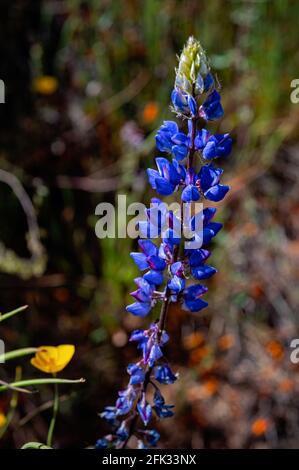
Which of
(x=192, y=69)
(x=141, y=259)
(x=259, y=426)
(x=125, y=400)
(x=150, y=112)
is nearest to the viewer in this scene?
(x=192, y=69)

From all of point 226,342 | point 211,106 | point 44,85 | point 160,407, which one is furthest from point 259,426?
point 44,85

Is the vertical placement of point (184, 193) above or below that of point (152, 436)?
above

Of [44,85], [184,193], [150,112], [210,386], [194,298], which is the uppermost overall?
[44,85]

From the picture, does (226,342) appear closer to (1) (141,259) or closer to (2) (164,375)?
(2) (164,375)

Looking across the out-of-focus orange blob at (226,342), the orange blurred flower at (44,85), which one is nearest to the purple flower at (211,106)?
the out-of-focus orange blob at (226,342)

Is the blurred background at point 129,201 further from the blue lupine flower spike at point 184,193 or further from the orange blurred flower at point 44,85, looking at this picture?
the blue lupine flower spike at point 184,193

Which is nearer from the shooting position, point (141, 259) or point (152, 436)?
point (141, 259)

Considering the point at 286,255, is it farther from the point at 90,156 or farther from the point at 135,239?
the point at 90,156

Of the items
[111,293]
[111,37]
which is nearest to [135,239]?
[111,293]
